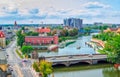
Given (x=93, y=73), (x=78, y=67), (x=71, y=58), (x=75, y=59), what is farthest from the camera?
(x=71, y=58)

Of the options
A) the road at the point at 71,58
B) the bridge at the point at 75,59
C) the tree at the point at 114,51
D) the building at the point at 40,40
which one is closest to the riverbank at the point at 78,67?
the bridge at the point at 75,59

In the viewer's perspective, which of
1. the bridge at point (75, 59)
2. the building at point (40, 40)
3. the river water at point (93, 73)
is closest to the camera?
the river water at point (93, 73)

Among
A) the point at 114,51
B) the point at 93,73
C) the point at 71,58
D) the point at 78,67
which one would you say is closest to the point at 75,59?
the point at 71,58

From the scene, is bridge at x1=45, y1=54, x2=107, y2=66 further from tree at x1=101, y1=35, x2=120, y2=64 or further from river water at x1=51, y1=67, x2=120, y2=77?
river water at x1=51, y1=67, x2=120, y2=77

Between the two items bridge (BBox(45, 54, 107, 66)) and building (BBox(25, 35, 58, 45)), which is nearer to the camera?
bridge (BBox(45, 54, 107, 66))

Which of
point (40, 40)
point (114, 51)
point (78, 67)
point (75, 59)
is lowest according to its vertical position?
point (78, 67)

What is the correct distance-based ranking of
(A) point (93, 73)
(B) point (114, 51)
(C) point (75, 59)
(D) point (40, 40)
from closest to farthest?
1. (A) point (93, 73)
2. (B) point (114, 51)
3. (C) point (75, 59)
4. (D) point (40, 40)

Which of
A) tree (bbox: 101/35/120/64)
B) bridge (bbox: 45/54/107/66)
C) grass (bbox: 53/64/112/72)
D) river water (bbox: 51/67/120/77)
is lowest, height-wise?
grass (bbox: 53/64/112/72)

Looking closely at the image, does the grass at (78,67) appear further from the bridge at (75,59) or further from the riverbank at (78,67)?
the bridge at (75,59)

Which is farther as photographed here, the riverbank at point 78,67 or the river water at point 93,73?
the riverbank at point 78,67

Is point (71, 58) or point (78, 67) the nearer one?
point (78, 67)

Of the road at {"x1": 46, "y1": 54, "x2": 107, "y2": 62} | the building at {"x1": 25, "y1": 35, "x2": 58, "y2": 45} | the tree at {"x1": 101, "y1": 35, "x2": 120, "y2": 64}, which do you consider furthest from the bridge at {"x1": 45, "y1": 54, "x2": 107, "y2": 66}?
the building at {"x1": 25, "y1": 35, "x2": 58, "y2": 45}

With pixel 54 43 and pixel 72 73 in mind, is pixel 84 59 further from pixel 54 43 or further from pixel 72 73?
pixel 54 43

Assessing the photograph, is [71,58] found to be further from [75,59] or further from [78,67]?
[78,67]
